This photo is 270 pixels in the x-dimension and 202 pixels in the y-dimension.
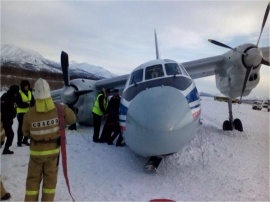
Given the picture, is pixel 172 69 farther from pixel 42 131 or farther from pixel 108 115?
pixel 42 131

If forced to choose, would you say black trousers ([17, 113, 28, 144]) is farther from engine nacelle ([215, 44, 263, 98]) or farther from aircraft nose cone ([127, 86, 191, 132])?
engine nacelle ([215, 44, 263, 98])

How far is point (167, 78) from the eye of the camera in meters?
7.06

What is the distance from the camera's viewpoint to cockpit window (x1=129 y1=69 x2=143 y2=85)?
7480 millimetres

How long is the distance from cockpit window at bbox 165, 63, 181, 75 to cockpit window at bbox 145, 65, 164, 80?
185mm

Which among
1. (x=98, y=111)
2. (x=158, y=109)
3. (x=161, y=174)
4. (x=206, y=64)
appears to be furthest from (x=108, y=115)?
(x=206, y=64)

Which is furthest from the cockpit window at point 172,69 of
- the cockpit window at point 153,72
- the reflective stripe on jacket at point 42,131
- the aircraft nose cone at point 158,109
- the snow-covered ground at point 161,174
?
the reflective stripe on jacket at point 42,131

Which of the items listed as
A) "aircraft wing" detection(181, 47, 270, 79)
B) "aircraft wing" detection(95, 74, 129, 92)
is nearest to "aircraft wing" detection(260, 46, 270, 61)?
"aircraft wing" detection(181, 47, 270, 79)

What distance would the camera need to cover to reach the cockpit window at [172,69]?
7.37m

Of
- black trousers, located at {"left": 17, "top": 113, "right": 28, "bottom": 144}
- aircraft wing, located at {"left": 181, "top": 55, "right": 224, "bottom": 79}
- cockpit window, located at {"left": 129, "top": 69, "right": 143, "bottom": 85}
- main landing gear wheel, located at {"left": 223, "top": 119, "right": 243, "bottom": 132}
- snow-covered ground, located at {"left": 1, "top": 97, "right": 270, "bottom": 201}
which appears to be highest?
aircraft wing, located at {"left": 181, "top": 55, "right": 224, "bottom": 79}

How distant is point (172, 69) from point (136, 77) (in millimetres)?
1008

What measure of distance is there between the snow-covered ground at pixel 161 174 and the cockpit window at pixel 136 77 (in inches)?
85.4

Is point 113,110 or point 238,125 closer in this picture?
point 113,110

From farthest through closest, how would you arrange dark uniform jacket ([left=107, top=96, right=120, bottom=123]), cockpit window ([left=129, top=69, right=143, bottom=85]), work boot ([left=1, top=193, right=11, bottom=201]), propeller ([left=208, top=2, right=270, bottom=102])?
propeller ([left=208, top=2, right=270, bottom=102]) → dark uniform jacket ([left=107, top=96, right=120, bottom=123]) → cockpit window ([left=129, top=69, right=143, bottom=85]) → work boot ([left=1, top=193, right=11, bottom=201])

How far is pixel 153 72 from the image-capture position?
740 centimetres
